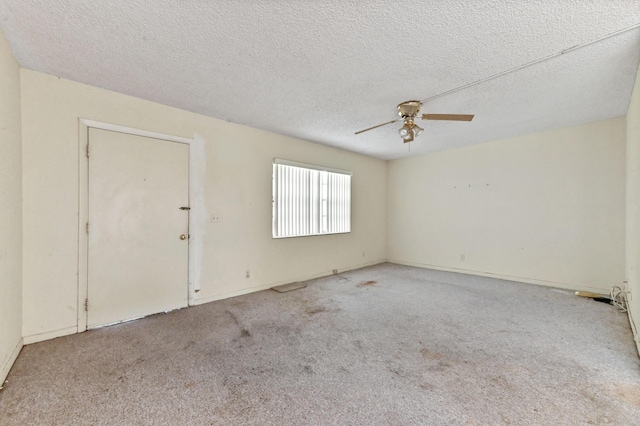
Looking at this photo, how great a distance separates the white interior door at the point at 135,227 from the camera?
8.94 ft

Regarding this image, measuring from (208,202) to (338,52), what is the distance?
7.89ft

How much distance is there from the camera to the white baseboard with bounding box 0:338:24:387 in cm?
182

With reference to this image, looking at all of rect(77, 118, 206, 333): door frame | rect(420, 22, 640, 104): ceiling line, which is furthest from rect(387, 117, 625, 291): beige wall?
rect(77, 118, 206, 333): door frame

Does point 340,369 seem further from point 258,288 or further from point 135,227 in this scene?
point 135,227

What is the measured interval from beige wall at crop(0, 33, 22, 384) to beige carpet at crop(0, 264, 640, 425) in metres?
0.25

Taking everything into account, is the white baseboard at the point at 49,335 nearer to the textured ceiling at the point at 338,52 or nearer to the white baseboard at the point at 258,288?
the white baseboard at the point at 258,288

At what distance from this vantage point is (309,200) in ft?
15.5

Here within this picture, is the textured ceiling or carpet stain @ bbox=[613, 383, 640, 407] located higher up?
the textured ceiling

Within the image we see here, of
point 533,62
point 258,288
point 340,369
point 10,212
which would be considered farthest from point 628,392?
point 10,212

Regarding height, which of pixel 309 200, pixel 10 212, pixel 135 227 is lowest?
pixel 135 227

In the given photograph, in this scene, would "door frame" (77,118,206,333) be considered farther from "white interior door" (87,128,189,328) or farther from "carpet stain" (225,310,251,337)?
"carpet stain" (225,310,251,337)

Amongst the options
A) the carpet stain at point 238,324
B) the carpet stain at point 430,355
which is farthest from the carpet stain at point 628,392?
the carpet stain at point 238,324

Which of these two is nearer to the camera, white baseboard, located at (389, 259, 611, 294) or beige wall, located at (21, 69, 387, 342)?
beige wall, located at (21, 69, 387, 342)

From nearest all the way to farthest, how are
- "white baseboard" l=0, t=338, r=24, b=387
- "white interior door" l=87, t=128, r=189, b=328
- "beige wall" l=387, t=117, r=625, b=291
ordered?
"white baseboard" l=0, t=338, r=24, b=387 < "white interior door" l=87, t=128, r=189, b=328 < "beige wall" l=387, t=117, r=625, b=291
